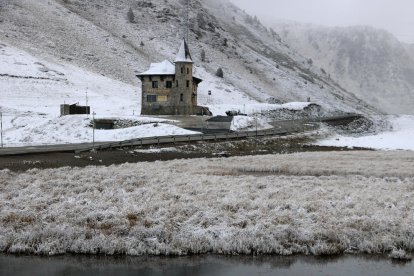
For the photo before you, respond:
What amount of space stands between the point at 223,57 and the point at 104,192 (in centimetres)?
11748

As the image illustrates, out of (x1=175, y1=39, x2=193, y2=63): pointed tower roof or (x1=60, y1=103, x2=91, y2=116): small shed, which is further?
(x1=175, y1=39, x2=193, y2=63): pointed tower roof

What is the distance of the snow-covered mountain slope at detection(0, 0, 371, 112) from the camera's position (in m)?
97.6

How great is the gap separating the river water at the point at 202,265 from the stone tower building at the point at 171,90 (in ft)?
174

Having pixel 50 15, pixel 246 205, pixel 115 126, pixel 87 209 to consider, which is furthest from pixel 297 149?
pixel 50 15

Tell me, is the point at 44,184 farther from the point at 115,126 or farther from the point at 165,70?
the point at 165,70

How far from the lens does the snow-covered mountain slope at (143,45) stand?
320 feet

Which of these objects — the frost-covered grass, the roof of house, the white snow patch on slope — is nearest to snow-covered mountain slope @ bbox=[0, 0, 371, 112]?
the roof of house

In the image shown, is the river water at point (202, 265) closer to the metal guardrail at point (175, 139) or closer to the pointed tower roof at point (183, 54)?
the metal guardrail at point (175, 139)

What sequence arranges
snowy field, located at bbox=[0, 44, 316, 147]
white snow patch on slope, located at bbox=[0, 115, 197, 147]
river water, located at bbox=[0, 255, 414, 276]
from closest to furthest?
river water, located at bbox=[0, 255, 414, 276] → white snow patch on slope, located at bbox=[0, 115, 197, 147] → snowy field, located at bbox=[0, 44, 316, 147]

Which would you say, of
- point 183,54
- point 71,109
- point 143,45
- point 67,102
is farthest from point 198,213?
point 143,45

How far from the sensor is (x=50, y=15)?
11112 cm

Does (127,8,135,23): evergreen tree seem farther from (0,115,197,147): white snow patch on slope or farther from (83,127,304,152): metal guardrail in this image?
(83,127,304,152): metal guardrail

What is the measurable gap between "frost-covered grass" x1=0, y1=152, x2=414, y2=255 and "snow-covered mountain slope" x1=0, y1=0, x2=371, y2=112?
6233 cm

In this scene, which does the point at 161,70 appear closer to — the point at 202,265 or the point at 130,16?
the point at 202,265
